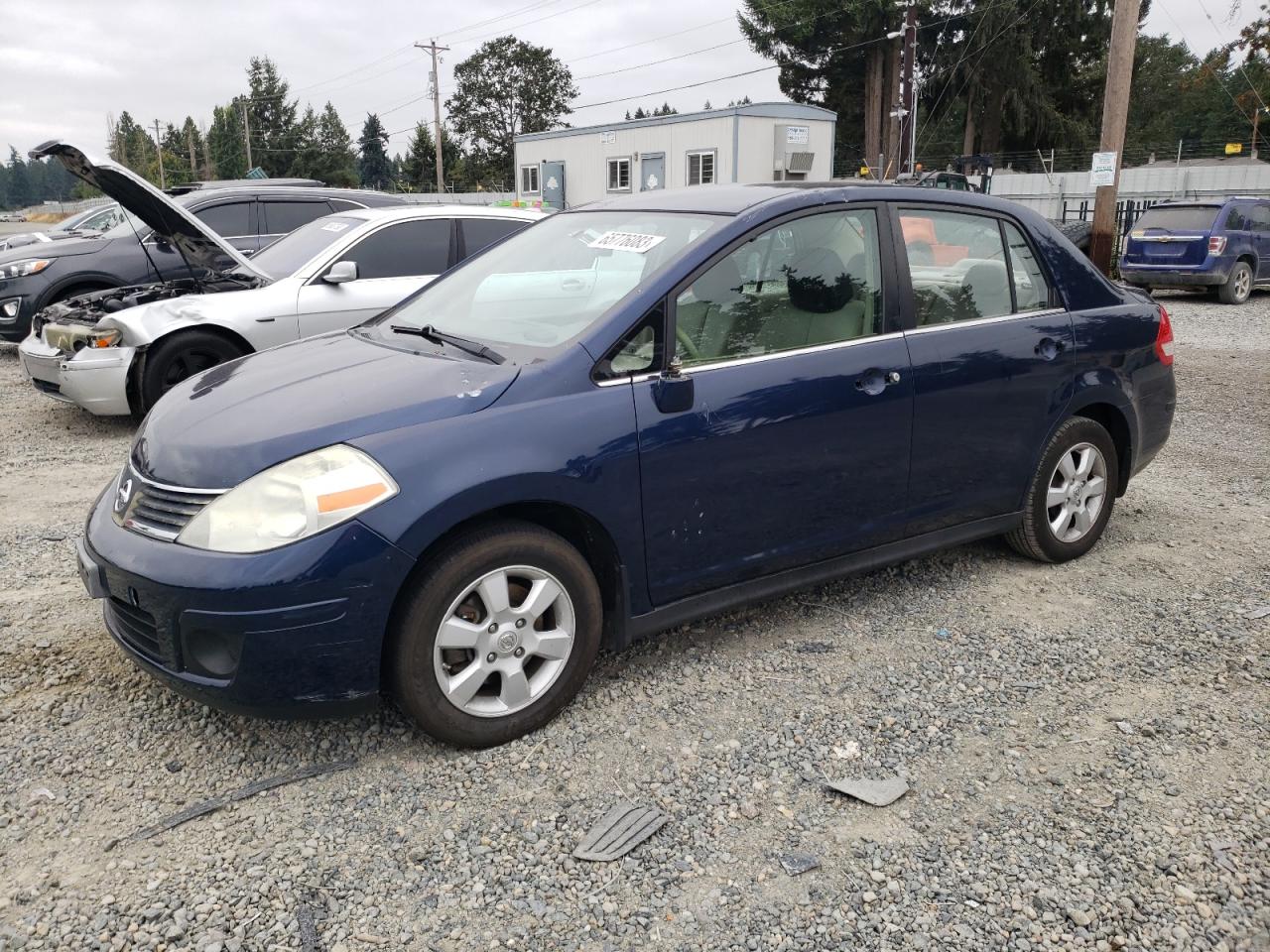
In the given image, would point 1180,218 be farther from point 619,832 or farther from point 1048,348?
point 619,832

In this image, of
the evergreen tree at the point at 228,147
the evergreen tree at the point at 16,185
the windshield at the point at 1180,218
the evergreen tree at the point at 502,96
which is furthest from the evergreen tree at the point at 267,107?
the windshield at the point at 1180,218

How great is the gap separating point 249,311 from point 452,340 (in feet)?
13.0

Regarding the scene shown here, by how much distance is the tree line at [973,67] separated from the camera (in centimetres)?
4216

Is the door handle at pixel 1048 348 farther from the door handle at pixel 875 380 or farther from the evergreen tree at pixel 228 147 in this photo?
the evergreen tree at pixel 228 147

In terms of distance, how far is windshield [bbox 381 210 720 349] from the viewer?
340 cm

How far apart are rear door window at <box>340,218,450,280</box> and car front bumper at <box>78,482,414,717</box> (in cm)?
476

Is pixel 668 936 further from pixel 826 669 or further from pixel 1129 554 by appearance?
pixel 1129 554

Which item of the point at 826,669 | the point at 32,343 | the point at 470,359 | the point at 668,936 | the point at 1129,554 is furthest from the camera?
the point at 32,343

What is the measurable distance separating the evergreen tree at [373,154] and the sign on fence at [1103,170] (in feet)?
324

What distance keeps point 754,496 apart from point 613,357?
70 centimetres

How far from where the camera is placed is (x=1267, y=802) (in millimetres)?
2812

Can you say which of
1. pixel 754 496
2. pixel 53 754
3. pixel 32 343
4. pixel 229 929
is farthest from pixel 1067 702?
pixel 32 343

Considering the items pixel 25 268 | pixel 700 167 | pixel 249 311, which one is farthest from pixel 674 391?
pixel 700 167

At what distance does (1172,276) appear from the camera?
50.2 ft
